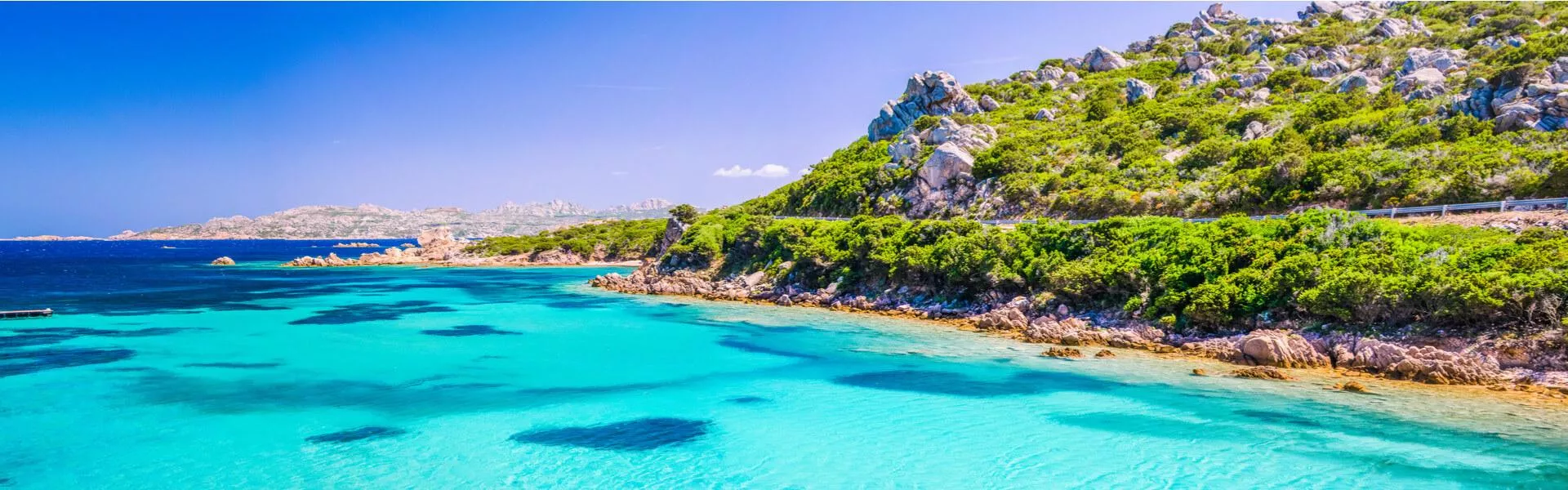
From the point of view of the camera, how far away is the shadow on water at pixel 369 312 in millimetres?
39031

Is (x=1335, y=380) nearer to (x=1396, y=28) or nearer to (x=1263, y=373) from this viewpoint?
(x=1263, y=373)

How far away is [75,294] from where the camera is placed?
179ft

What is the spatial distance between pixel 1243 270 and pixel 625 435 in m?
22.8

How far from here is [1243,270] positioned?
27.9m

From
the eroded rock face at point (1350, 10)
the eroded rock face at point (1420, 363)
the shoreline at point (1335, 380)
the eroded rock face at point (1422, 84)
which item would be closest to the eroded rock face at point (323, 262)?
the shoreline at point (1335, 380)

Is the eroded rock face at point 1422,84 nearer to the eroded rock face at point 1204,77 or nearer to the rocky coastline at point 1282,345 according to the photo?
the eroded rock face at point 1204,77

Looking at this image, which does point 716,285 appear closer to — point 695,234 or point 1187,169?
point 695,234

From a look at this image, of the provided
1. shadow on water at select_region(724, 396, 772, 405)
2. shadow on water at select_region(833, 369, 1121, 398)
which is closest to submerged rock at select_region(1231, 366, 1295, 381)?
shadow on water at select_region(833, 369, 1121, 398)

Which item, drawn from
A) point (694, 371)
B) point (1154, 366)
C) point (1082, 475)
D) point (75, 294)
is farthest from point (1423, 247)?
point (75, 294)

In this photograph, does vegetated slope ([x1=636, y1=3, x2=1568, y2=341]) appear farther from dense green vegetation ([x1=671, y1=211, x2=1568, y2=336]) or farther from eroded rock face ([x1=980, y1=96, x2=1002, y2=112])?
eroded rock face ([x1=980, y1=96, x2=1002, y2=112])

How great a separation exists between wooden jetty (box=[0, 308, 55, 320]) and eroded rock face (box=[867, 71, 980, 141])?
6437 centimetres

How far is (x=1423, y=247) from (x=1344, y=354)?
5.82 meters

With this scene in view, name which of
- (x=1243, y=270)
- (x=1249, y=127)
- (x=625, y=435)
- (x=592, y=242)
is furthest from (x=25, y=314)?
(x=1249, y=127)

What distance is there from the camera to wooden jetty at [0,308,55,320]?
127ft
